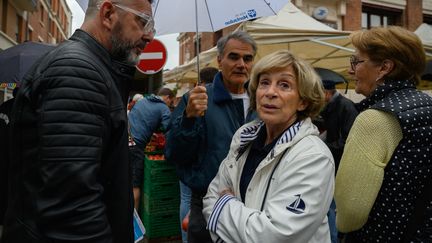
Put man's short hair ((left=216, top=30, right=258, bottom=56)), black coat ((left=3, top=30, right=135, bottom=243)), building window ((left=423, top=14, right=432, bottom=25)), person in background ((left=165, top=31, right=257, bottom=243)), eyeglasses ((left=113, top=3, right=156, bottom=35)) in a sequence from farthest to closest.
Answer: building window ((left=423, top=14, right=432, bottom=25)), man's short hair ((left=216, top=30, right=258, bottom=56)), person in background ((left=165, top=31, right=257, bottom=243)), eyeglasses ((left=113, top=3, right=156, bottom=35)), black coat ((left=3, top=30, right=135, bottom=243))

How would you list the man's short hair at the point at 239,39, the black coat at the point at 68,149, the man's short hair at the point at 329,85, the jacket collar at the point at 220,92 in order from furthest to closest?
1. the man's short hair at the point at 329,85
2. the man's short hair at the point at 239,39
3. the jacket collar at the point at 220,92
4. the black coat at the point at 68,149

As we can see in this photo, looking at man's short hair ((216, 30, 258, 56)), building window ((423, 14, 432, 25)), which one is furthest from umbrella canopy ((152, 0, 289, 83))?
building window ((423, 14, 432, 25))

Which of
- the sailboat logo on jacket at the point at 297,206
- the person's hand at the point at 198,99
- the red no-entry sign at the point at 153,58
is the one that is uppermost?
the person's hand at the point at 198,99

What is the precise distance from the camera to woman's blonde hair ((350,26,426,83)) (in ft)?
6.17

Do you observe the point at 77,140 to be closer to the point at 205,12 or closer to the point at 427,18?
the point at 205,12

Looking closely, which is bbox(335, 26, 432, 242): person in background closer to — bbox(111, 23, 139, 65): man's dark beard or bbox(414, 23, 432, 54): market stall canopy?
bbox(111, 23, 139, 65): man's dark beard

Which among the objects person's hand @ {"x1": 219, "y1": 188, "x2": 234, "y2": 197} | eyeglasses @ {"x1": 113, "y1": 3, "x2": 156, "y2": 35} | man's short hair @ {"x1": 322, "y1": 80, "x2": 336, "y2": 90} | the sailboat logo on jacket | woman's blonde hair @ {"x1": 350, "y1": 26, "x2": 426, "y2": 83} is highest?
eyeglasses @ {"x1": 113, "y1": 3, "x2": 156, "y2": 35}

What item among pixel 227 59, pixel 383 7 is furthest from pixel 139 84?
pixel 227 59

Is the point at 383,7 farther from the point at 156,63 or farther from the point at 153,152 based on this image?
the point at 153,152

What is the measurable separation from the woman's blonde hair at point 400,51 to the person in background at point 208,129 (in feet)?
3.16

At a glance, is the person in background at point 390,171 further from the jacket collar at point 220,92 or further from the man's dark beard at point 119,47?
the man's dark beard at point 119,47

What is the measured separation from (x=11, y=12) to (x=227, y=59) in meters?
22.8

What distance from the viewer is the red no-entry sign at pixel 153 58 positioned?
623 cm

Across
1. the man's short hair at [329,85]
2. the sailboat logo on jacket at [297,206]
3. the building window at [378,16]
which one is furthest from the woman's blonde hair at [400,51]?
the building window at [378,16]
